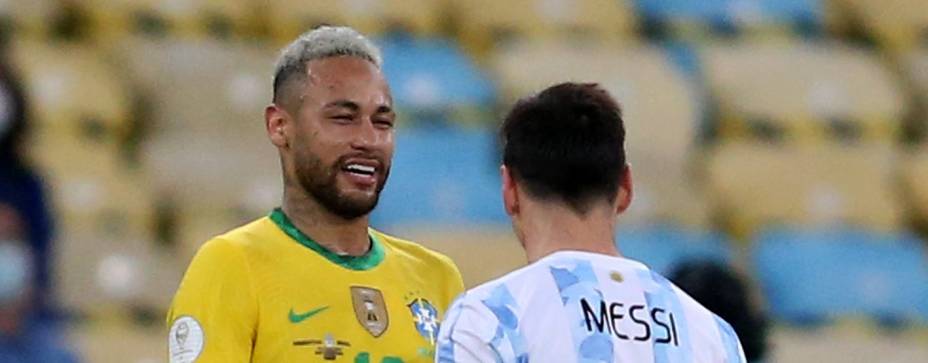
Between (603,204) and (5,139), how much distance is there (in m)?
3.13

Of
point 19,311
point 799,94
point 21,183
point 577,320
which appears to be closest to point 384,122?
point 577,320

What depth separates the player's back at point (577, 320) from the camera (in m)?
2.58

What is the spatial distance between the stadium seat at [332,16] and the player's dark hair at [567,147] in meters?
3.50

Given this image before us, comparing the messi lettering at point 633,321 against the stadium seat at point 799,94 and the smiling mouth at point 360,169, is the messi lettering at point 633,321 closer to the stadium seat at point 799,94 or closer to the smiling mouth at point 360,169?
the smiling mouth at point 360,169

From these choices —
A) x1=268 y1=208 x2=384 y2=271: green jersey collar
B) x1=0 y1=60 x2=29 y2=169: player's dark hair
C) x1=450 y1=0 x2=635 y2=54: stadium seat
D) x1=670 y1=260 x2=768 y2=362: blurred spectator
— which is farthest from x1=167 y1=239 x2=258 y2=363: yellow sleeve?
x1=450 y1=0 x2=635 y2=54: stadium seat

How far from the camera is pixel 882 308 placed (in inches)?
250

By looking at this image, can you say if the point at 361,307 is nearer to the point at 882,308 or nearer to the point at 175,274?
the point at 175,274

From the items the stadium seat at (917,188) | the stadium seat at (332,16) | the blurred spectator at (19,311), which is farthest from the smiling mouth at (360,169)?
the stadium seat at (917,188)

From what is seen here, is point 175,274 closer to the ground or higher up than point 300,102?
closer to the ground

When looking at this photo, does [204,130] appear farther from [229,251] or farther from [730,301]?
[229,251]

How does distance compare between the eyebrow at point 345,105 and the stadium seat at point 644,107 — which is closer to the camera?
the eyebrow at point 345,105

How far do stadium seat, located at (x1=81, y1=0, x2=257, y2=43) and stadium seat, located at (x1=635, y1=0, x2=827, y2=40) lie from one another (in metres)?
1.57

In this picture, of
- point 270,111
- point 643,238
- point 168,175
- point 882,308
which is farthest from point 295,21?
point 270,111

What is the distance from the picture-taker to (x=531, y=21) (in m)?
6.57
